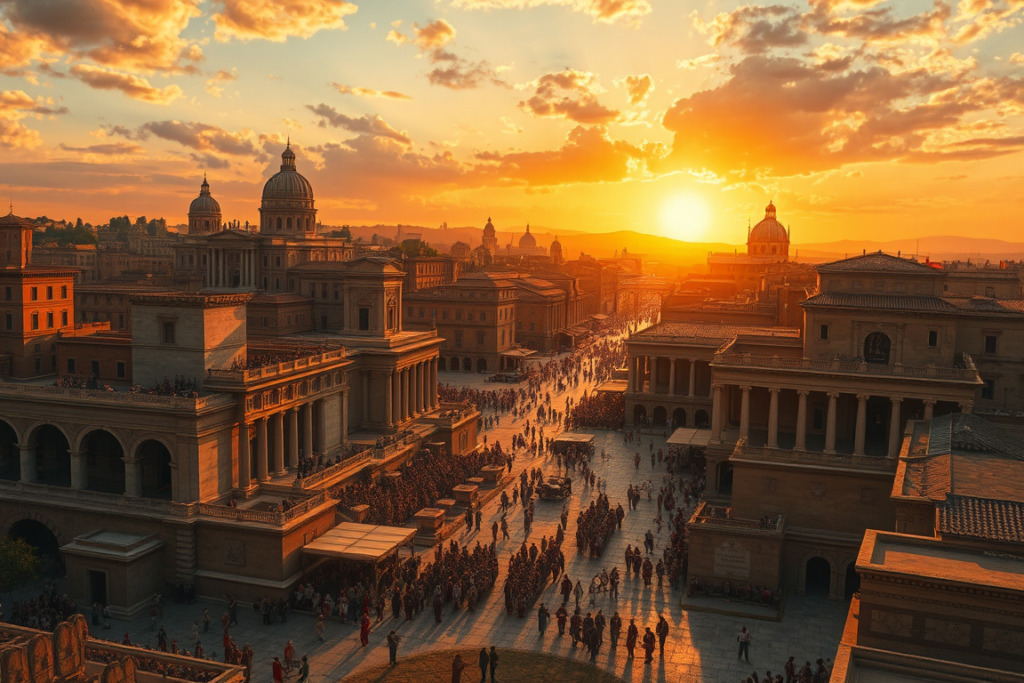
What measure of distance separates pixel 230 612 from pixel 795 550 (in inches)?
908

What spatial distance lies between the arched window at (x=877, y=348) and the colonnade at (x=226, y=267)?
5028 centimetres

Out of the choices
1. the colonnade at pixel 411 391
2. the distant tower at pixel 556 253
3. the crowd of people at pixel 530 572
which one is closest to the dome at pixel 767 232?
the distant tower at pixel 556 253

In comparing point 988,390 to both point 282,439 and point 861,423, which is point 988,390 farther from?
point 282,439

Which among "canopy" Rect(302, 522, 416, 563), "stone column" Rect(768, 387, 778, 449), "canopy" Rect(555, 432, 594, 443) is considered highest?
"stone column" Rect(768, 387, 778, 449)

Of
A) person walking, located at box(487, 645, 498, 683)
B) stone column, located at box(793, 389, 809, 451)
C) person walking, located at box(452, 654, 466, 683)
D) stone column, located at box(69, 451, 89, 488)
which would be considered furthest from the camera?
stone column, located at box(793, 389, 809, 451)

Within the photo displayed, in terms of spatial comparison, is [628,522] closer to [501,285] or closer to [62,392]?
[62,392]

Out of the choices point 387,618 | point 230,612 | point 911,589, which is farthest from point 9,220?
point 911,589

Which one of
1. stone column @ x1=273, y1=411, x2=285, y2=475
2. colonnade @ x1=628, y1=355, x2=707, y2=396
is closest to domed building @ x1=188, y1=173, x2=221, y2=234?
colonnade @ x1=628, y1=355, x2=707, y2=396

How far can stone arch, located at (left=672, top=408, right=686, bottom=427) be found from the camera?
6384cm

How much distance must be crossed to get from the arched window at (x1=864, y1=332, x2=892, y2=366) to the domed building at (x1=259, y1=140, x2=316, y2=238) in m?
51.6

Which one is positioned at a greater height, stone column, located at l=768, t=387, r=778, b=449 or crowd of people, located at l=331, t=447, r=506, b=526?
stone column, located at l=768, t=387, r=778, b=449

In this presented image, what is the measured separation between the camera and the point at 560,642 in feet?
94.3

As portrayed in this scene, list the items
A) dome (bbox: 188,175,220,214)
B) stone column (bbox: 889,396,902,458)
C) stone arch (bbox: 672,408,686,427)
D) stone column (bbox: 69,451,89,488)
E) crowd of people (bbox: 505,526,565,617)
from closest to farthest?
crowd of people (bbox: 505,526,565,617), stone column (bbox: 69,451,89,488), stone column (bbox: 889,396,902,458), stone arch (bbox: 672,408,686,427), dome (bbox: 188,175,220,214)

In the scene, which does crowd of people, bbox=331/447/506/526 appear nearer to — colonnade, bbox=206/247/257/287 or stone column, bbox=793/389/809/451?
stone column, bbox=793/389/809/451
